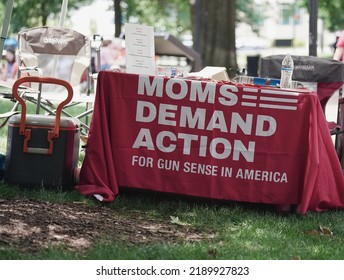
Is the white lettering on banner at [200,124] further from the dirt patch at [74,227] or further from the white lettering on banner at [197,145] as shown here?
the dirt patch at [74,227]

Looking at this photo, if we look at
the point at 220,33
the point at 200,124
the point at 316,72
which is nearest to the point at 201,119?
the point at 200,124

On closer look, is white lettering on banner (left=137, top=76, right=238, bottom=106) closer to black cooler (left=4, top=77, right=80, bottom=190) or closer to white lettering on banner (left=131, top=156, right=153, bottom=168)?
white lettering on banner (left=131, top=156, right=153, bottom=168)

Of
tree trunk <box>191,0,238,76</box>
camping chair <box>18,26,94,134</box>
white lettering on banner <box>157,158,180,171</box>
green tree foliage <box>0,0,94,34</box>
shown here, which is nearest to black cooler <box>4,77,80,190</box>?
white lettering on banner <box>157,158,180,171</box>

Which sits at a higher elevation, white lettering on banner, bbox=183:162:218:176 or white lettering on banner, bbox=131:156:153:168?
white lettering on banner, bbox=131:156:153:168

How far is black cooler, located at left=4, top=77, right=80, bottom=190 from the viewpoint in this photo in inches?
235

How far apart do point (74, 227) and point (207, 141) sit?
50.1 inches

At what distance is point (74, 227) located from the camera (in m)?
4.96

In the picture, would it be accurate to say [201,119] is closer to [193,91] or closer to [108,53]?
[193,91]

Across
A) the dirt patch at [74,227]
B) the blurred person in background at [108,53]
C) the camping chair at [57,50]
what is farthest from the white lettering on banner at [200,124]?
the blurred person in background at [108,53]

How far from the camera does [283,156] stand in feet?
19.0

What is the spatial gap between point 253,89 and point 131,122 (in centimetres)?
87

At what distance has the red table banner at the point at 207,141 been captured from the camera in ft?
18.9

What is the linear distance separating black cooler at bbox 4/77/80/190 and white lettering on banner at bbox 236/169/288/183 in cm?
126

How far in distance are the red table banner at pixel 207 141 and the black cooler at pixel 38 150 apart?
23 centimetres
